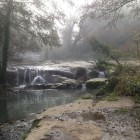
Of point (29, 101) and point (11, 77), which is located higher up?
point (11, 77)

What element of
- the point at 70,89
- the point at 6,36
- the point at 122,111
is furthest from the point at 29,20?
the point at 122,111

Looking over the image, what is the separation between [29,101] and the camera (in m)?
17.0

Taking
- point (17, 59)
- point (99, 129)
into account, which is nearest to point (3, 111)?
point (99, 129)

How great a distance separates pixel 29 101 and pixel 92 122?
8.66 metres

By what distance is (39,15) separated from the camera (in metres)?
20.1

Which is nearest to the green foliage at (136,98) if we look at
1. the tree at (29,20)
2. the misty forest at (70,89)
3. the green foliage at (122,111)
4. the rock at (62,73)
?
the misty forest at (70,89)

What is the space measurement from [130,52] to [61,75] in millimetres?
11136

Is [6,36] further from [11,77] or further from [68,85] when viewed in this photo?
[68,85]

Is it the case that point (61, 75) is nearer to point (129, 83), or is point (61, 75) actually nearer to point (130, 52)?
point (130, 52)

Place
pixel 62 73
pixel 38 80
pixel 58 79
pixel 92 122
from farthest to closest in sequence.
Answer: pixel 62 73
pixel 38 80
pixel 58 79
pixel 92 122

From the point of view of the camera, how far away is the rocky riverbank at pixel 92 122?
301 inches

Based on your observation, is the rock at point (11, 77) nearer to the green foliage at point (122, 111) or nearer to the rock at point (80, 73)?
the rock at point (80, 73)

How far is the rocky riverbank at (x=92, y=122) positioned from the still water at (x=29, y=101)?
3.16m

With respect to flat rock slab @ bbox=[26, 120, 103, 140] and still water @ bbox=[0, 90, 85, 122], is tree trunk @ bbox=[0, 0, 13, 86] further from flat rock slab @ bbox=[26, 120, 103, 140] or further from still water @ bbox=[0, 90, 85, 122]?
flat rock slab @ bbox=[26, 120, 103, 140]
